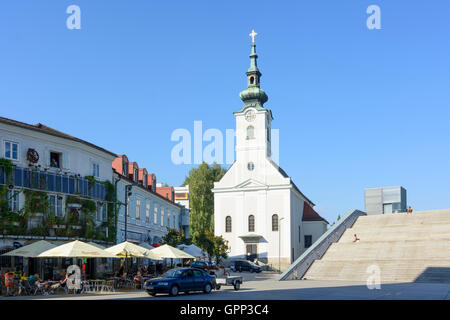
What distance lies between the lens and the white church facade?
68000 millimetres

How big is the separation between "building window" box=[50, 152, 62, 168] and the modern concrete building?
172ft

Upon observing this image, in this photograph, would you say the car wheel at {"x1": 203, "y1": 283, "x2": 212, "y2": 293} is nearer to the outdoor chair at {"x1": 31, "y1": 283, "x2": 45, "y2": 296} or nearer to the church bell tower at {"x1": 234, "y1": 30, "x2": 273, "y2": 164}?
the outdoor chair at {"x1": 31, "y1": 283, "x2": 45, "y2": 296}

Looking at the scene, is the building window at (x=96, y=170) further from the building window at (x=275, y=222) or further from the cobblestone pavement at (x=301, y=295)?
the building window at (x=275, y=222)

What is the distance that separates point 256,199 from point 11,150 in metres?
44.0

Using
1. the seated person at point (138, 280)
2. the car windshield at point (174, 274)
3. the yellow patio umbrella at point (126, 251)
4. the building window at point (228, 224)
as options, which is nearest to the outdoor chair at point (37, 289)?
the yellow patio umbrella at point (126, 251)

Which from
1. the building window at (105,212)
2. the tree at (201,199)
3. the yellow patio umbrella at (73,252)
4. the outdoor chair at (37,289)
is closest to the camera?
the yellow patio umbrella at (73,252)

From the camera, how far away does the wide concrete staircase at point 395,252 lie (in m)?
35.7

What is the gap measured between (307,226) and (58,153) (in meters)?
51.9

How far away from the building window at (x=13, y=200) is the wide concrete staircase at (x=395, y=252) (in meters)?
20.5

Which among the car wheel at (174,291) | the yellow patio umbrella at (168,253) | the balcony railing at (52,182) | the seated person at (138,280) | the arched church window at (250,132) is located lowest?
the seated person at (138,280)

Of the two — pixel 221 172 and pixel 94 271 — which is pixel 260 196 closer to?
pixel 221 172

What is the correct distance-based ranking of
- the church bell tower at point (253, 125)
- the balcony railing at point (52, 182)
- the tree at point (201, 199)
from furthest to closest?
the tree at point (201, 199), the church bell tower at point (253, 125), the balcony railing at point (52, 182)

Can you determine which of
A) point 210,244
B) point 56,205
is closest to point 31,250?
point 56,205
